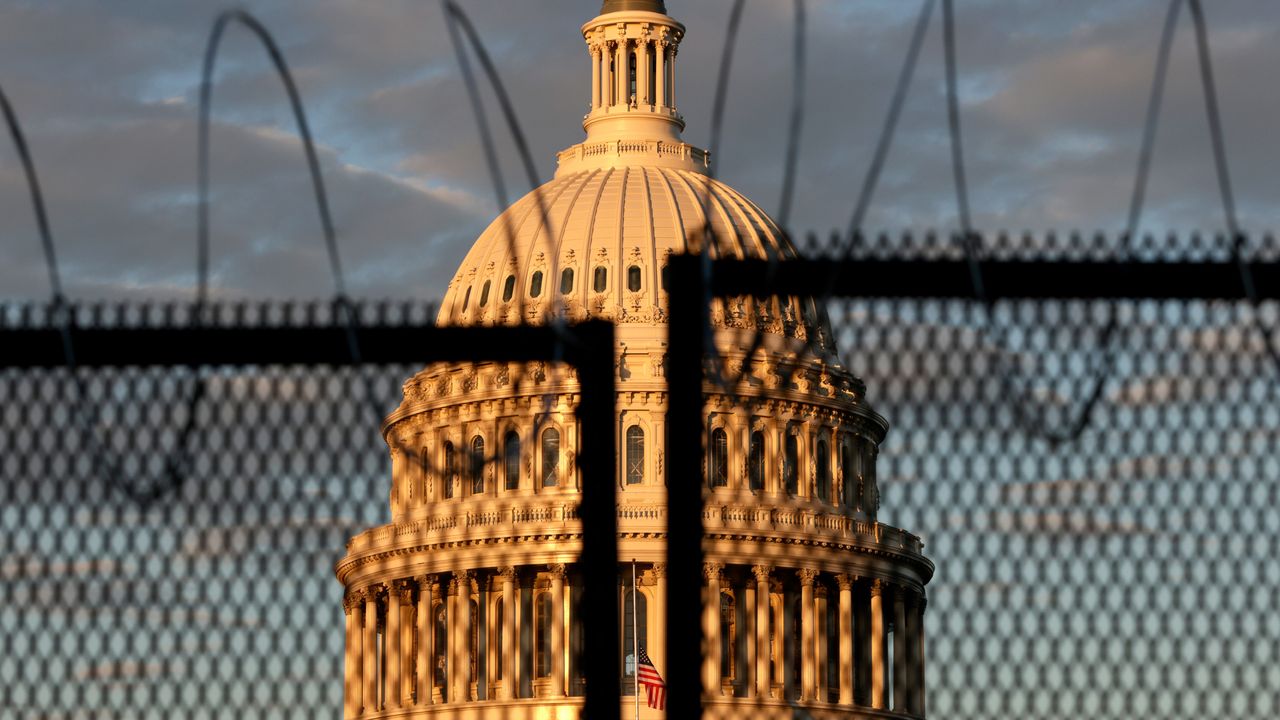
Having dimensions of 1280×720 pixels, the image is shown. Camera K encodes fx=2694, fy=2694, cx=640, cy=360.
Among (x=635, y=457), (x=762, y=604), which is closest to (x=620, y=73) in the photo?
(x=635, y=457)

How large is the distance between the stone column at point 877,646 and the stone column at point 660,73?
124ft

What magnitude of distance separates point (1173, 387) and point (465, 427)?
2047 centimetres

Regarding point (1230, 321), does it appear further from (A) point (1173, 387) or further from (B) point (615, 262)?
(B) point (615, 262)

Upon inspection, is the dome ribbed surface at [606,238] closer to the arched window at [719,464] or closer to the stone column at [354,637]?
the arched window at [719,464]

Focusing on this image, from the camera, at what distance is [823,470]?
13075cm

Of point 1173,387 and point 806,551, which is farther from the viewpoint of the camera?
point 806,551

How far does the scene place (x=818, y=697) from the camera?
66375 millimetres

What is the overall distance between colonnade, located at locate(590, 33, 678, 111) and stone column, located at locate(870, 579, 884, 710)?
125 ft

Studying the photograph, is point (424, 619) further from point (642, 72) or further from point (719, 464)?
point (642, 72)

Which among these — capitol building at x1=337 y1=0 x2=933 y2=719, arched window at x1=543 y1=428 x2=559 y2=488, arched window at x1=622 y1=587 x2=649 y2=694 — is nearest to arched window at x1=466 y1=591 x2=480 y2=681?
capitol building at x1=337 y1=0 x2=933 y2=719

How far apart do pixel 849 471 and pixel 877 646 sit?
43.2 metres

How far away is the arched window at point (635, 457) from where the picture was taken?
124 meters

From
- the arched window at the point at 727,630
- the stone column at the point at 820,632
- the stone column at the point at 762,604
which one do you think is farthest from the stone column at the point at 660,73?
the arched window at the point at 727,630

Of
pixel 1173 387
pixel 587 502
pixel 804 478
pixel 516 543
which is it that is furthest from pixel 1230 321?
pixel 804 478
